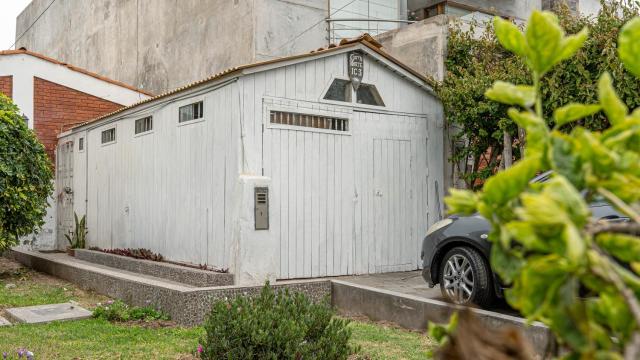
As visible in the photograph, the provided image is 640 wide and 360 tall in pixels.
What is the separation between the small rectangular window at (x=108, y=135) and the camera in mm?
13282

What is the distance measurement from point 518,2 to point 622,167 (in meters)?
19.4

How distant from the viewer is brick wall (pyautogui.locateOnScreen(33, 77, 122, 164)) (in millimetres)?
15305

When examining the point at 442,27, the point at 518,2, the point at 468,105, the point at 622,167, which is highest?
the point at 518,2

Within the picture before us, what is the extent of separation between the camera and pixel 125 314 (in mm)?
7785

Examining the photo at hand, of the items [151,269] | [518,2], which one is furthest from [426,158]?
[518,2]

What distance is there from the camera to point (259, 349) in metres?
4.80

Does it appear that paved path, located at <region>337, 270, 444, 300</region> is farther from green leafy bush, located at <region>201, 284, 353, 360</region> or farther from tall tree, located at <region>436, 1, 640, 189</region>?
green leafy bush, located at <region>201, 284, 353, 360</region>

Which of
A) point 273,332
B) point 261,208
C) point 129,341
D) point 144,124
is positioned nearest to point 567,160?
point 273,332

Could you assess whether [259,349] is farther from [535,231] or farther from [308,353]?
[535,231]

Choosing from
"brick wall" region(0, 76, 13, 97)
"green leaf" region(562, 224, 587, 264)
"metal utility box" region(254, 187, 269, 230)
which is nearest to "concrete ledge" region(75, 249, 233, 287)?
"metal utility box" region(254, 187, 269, 230)

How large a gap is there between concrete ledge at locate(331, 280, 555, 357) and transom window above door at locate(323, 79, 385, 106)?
3.07 meters

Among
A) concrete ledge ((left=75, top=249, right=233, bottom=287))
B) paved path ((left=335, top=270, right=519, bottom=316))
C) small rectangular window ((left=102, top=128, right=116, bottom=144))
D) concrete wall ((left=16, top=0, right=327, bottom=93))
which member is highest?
concrete wall ((left=16, top=0, right=327, bottom=93))

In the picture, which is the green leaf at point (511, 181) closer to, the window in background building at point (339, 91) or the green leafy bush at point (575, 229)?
the green leafy bush at point (575, 229)

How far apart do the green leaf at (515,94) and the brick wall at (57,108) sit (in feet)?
51.9
